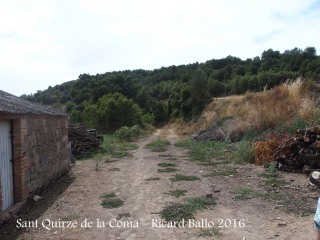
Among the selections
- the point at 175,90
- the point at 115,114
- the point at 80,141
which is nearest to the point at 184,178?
the point at 80,141

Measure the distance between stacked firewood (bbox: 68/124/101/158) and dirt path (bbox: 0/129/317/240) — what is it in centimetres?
473

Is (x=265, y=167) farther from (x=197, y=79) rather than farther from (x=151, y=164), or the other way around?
(x=197, y=79)

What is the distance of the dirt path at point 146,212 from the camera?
4.92m

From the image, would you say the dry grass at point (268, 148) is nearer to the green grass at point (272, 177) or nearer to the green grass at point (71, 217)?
the green grass at point (272, 177)

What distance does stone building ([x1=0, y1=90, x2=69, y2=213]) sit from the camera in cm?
613

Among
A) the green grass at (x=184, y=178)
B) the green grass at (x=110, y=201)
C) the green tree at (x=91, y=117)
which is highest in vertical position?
the green tree at (x=91, y=117)

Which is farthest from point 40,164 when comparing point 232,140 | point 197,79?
point 197,79

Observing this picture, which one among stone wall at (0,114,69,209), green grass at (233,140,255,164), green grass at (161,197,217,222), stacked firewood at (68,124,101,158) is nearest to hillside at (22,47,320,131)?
green grass at (233,140,255,164)

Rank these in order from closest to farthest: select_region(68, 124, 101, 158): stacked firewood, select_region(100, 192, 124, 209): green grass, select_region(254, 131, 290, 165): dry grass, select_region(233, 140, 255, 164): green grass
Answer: select_region(100, 192, 124, 209): green grass < select_region(254, 131, 290, 165): dry grass < select_region(233, 140, 255, 164): green grass < select_region(68, 124, 101, 158): stacked firewood

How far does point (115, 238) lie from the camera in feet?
15.8

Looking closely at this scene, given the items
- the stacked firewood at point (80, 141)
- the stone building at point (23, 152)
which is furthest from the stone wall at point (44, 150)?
the stacked firewood at point (80, 141)

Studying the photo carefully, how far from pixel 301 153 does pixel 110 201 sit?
5224mm

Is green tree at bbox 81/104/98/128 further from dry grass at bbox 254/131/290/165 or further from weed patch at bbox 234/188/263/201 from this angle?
weed patch at bbox 234/188/263/201

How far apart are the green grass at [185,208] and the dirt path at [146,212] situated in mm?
157
